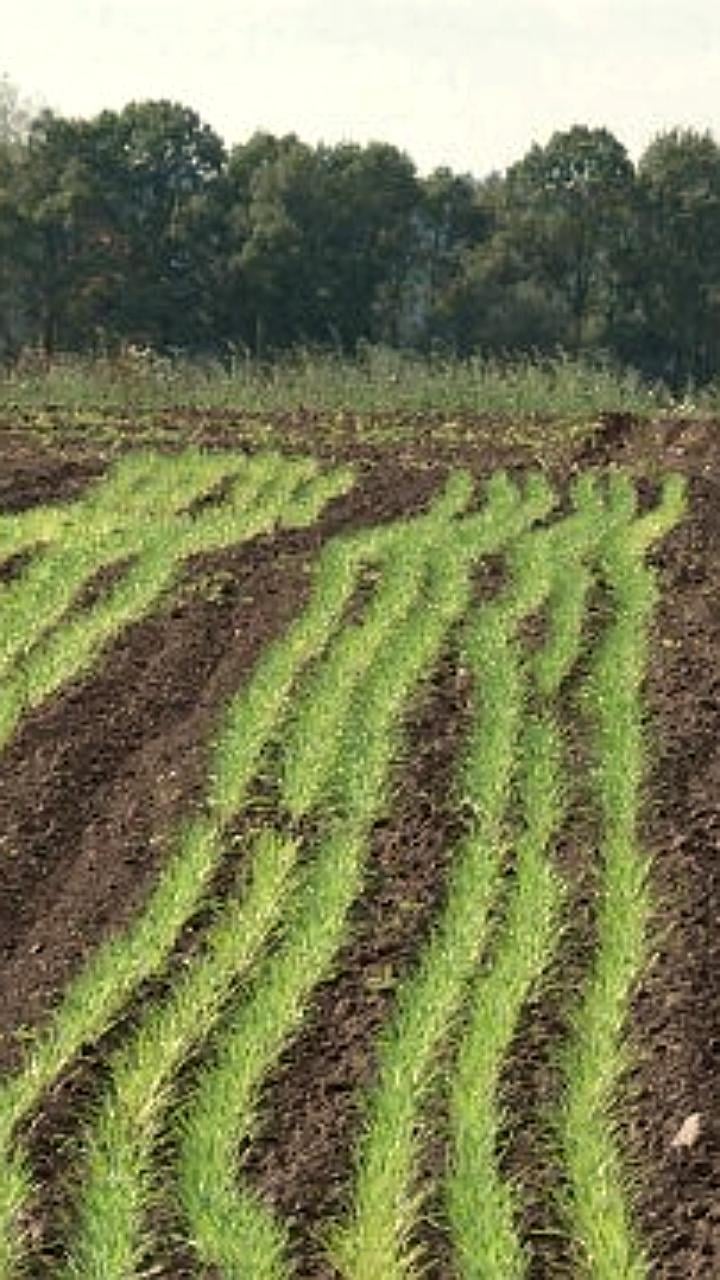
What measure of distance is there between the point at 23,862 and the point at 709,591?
16.9 ft

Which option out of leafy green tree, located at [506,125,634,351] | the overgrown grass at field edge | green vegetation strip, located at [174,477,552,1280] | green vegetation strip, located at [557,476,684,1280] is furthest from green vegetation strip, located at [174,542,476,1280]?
leafy green tree, located at [506,125,634,351]

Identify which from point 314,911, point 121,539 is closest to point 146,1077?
point 314,911

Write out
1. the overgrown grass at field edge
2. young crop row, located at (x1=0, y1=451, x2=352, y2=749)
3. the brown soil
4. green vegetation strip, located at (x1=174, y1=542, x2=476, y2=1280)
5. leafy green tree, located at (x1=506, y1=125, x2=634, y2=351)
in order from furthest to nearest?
leafy green tree, located at (x1=506, y1=125, x2=634, y2=351) < the overgrown grass at field edge < young crop row, located at (x1=0, y1=451, x2=352, y2=749) < the brown soil < green vegetation strip, located at (x1=174, y1=542, x2=476, y2=1280)

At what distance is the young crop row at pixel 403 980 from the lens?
5027 mm

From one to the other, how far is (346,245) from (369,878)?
43.6 metres

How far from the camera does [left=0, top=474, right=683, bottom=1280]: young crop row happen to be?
5.03m

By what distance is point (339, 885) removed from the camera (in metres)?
7.13

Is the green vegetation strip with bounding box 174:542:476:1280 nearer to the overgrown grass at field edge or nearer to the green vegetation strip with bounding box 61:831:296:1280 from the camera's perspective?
the green vegetation strip with bounding box 61:831:296:1280

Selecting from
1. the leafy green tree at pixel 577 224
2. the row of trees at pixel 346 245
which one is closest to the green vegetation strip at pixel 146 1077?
the row of trees at pixel 346 245

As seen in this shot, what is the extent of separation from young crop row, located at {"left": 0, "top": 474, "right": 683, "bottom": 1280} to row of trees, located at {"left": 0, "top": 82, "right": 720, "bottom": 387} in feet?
121

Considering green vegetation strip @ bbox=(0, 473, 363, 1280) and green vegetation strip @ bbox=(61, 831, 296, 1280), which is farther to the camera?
green vegetation strip @ bbox=(0, 473, 363, 1280)

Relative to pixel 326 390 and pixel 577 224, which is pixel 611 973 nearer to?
pixel 326 390

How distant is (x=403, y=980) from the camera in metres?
6.38

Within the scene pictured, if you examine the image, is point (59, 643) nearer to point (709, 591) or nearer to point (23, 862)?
point (23, 862)
